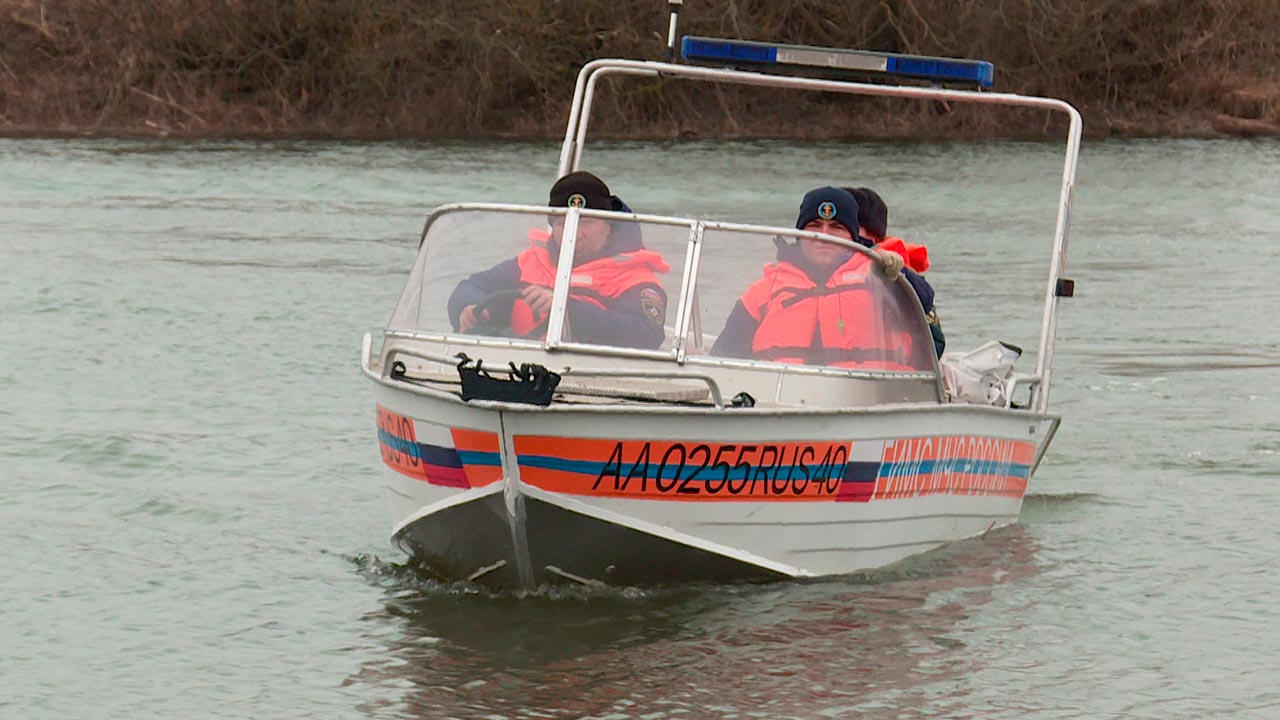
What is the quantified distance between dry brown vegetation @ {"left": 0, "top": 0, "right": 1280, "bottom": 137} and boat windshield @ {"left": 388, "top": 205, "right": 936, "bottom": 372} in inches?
1141

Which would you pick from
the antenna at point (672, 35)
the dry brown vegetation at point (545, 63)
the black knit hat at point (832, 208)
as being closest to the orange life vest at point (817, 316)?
the black knit hat at point (832, 208)

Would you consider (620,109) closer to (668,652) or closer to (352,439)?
(352,439)

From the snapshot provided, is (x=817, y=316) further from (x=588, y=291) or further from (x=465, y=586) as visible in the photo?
(x=465, y=586)

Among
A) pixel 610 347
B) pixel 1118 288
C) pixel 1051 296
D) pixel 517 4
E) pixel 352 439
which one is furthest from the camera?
pixel 517 4

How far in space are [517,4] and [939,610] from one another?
98.7 ft

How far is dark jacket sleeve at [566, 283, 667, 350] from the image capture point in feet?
25.3

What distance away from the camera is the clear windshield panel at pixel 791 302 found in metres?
7.88

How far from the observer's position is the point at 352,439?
12.2 meters

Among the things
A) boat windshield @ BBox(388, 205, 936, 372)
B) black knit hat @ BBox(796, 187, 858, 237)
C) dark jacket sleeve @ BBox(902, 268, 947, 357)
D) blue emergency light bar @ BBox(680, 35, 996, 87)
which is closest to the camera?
boat windshield @ BBox(388, 205, 936, 372)

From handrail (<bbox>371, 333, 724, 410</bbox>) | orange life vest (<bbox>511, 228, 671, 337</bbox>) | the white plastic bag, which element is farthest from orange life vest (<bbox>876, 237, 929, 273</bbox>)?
handrail (<bbox>371, 333, 724, 410</bbox>)

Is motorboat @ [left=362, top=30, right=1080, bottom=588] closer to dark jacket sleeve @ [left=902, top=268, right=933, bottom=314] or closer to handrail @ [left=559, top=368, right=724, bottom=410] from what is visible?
handrail @ [left=559, top=368, right=724, bottom=410]

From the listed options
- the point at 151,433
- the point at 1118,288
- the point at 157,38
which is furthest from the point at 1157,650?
the point at 157,38

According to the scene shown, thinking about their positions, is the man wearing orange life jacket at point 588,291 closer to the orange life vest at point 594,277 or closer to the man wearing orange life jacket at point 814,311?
the orange life vest at point 594,277

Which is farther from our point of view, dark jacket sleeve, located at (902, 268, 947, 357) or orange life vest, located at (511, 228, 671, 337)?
dark jacket sleeve, located at (902, 268, 947, 357)
